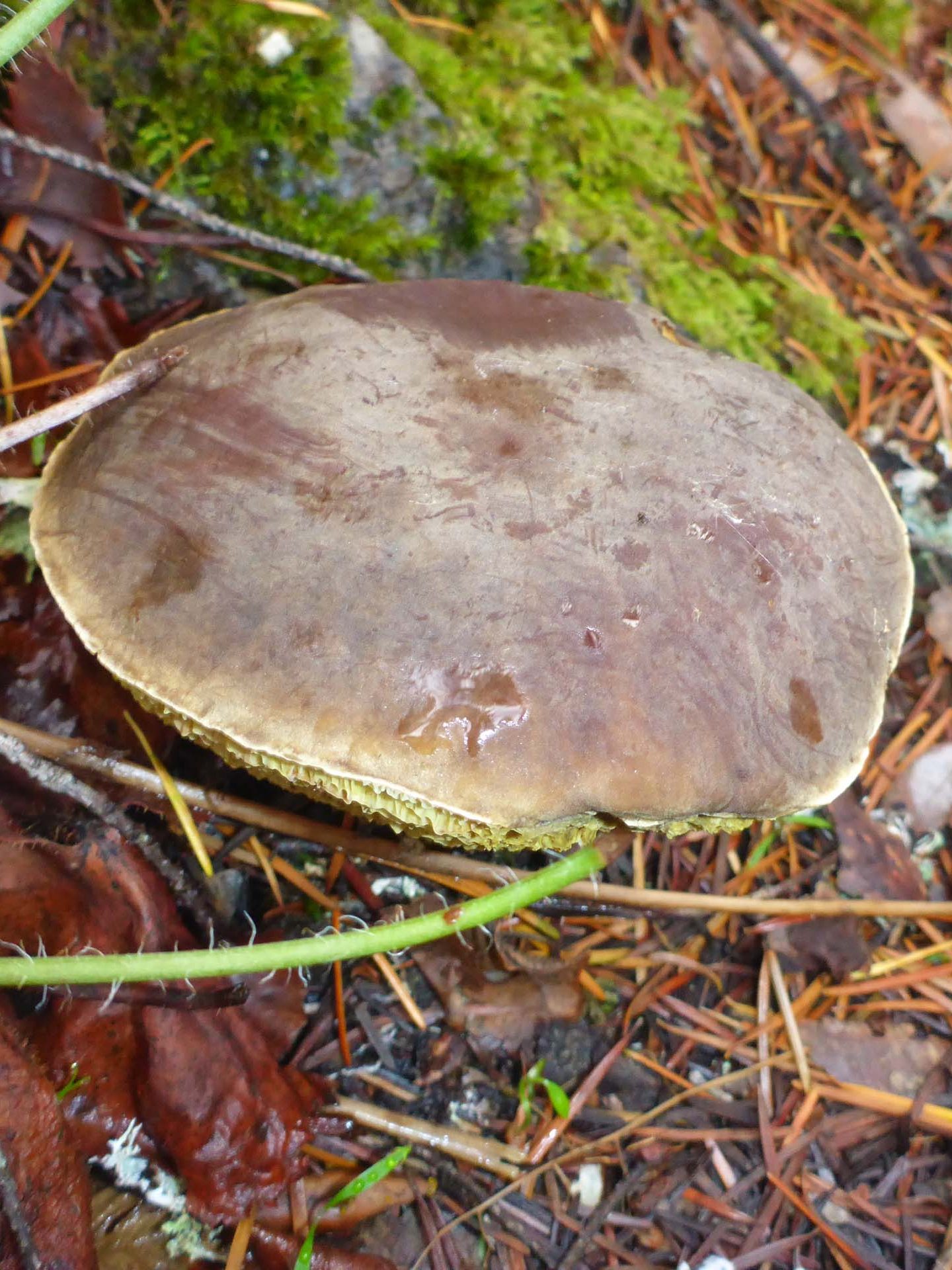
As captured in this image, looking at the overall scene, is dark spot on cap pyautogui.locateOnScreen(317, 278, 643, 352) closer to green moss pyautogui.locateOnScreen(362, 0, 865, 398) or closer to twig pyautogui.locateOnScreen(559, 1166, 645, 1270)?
green moss pyautogui.locateOnScreen(362, 0, 865, 398)

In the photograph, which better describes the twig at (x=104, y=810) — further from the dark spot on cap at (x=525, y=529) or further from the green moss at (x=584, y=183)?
the green moss at (x=584, y=183)

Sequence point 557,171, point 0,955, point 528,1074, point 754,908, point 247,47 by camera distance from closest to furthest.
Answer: point 0,955 < point 528,1074 < point 754,908 < point 247,47 < point 557,171

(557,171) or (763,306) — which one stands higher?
(557,171)

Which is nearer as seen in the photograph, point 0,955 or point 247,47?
point 0,955

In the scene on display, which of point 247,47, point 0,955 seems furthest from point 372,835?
point 247,47

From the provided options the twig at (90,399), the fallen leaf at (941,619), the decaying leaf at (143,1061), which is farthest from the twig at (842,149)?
the decaying leaf at (143,1061)

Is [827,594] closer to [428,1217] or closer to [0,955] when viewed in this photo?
[428,1217]
